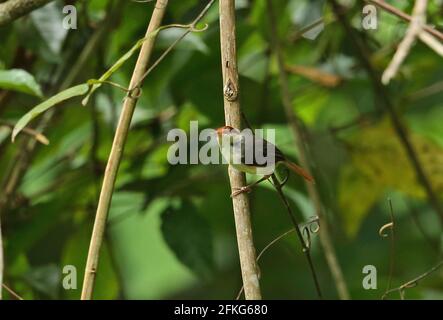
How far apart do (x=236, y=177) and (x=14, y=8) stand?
497mm

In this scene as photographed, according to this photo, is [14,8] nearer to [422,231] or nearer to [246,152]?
[246,152]

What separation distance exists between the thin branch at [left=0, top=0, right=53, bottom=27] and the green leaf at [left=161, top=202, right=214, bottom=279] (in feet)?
1.87

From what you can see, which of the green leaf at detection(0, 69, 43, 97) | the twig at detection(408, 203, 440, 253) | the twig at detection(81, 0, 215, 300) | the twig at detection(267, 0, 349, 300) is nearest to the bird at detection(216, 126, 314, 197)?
the twig at detection(81, 0, 215, 300)

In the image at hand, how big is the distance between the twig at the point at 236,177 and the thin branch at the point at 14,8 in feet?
1.24

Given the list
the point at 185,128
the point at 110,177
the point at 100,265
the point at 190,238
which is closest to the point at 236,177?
the point at 110,177

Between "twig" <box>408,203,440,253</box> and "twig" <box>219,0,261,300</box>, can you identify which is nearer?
"twig" <box>219,0,261,300</box>

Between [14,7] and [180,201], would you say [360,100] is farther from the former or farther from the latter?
[14,7]

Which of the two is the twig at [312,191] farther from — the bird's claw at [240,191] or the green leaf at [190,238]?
the bird's claw at [240,191]

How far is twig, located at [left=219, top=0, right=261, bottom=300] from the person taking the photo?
1.03m

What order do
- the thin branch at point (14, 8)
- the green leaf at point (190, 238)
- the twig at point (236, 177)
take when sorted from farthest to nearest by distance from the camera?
1. the green leaf at point (190, 238)
2. the thin branch at point (14, 8)
3. the twig at point (236, 177)

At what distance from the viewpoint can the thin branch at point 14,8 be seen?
1332 millimetres

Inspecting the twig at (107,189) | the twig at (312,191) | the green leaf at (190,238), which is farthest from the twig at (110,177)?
the green leaf at (190,238)

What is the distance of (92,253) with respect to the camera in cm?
107

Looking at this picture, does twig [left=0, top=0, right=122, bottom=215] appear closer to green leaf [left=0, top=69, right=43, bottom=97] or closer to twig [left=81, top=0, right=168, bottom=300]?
green leaf [left=0, top=69, right=43, bottom=97]
